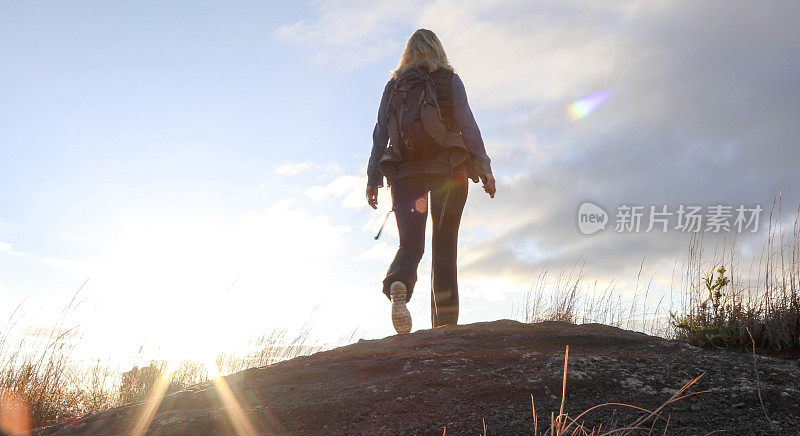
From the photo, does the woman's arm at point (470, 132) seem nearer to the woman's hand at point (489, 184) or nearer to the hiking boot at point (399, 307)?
the woman's hand at point (489, 184)

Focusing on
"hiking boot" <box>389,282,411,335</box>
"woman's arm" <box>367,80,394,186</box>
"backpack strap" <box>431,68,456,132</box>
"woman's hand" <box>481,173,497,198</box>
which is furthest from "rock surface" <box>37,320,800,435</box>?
"backpack strap" <box>431,68,456,132</box>

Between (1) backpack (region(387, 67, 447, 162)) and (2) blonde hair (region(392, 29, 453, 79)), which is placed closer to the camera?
(1) backpack (region(387, 67, 447, 162))

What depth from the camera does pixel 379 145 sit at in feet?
13.3

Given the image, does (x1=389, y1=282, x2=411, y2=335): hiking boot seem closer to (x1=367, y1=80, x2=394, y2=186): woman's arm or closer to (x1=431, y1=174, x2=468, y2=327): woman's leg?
(x1=431, y1=174, x2=468, y2=327): woman's leg

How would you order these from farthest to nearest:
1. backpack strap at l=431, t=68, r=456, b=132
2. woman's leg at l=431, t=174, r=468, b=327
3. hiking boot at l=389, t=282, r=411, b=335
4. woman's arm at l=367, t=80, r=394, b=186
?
woman's arm at l=367, t=80, r=394, b=186 < backpack strap at l=431, t=68, r=456, b=132 < woman's leg at l=431, t=174, r=468, b=327 < hiking boot at l=389, t=282, r=411, b=335

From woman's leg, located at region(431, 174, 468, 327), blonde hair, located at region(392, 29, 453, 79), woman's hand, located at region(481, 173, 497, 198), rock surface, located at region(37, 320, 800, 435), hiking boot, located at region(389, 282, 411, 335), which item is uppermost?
blonde hair, located at region(392, 29, 453, 79)

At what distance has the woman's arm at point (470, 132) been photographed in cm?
384

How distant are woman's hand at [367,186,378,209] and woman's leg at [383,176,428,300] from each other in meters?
0.38

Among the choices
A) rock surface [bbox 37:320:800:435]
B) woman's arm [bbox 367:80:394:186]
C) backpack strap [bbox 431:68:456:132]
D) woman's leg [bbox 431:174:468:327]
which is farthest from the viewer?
woman's arm [bbox 367:80:394:186]

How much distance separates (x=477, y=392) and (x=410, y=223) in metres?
1.55

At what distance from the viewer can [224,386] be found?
2883mm

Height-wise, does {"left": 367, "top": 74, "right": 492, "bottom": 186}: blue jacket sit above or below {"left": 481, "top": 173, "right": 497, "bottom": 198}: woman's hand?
above

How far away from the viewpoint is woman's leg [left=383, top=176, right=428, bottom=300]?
12.1 feet

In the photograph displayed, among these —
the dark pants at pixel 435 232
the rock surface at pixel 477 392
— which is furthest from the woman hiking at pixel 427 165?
the rock surface at pixel 477 392
